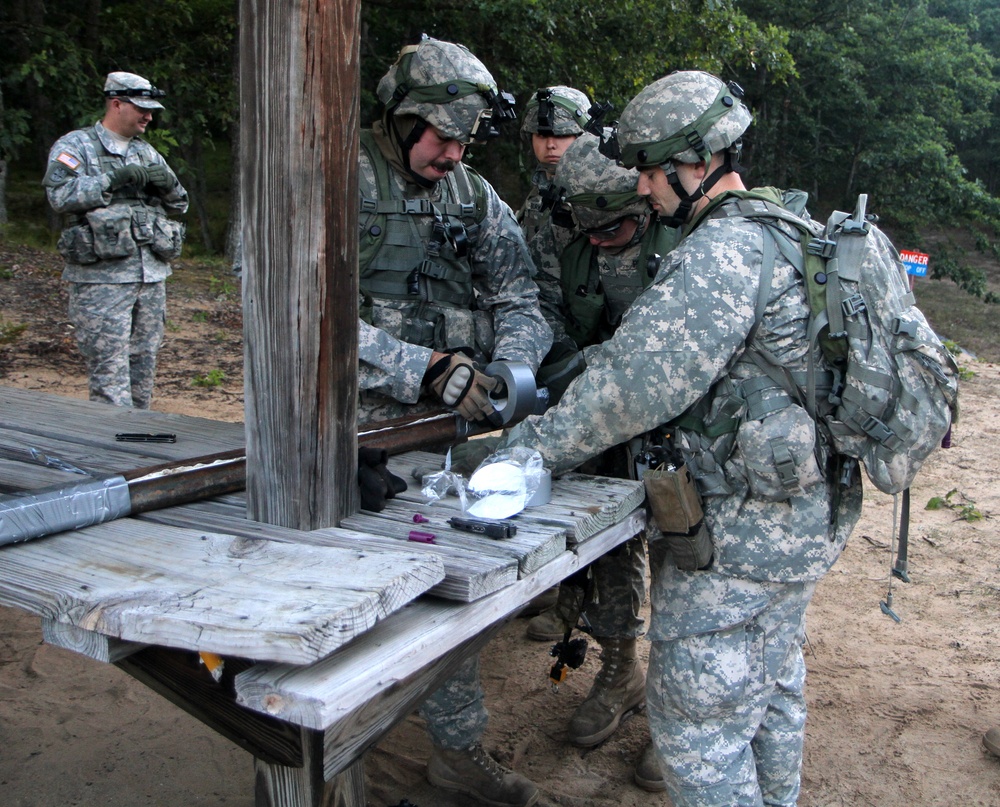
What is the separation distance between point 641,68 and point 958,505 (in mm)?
7916

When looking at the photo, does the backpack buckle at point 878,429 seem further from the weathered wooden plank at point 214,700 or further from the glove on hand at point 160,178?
the glove on hand at point 160,178

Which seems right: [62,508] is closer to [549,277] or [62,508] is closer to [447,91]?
[447,91]

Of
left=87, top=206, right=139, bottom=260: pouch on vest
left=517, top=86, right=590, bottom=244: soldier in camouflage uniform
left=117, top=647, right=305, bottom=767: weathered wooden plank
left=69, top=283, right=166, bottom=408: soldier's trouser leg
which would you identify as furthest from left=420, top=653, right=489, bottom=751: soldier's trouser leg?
left=87, top=206, right=139, bottom=260: pouch on vest

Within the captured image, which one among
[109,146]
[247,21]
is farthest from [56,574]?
[109,146]

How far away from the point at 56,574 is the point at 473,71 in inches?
81.5

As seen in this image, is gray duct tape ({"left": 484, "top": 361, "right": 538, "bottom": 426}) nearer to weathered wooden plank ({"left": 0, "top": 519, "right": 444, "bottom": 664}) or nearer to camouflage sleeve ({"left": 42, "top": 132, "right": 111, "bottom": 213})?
weathered wooden plank ({"left": 0, "top": 519, "right": 444, "bottom": 664})

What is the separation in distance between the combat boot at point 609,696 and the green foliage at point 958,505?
3289mm

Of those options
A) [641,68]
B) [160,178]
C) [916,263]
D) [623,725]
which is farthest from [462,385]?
[641,68]

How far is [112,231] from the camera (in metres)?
5.95

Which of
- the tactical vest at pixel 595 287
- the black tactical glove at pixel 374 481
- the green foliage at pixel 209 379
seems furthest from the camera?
the green foliage at pixel 209 379

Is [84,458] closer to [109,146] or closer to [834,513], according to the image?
[834,513]

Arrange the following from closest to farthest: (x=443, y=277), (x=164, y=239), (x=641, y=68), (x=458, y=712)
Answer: (x=458, y=712) < (x=443, y=277) < (x=164, y=239) < (x=641, y=68)

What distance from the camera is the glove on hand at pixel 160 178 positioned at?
239 inches

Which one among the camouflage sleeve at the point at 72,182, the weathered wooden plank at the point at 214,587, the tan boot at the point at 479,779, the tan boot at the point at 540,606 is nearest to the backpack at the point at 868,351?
the weathered wooden plank at the point at 214,587
